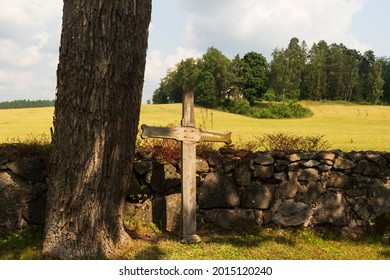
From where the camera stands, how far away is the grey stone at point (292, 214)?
6.59m

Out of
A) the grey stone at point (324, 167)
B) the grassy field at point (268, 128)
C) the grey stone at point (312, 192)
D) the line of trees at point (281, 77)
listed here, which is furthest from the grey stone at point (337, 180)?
the line of trees at point (281, 77)

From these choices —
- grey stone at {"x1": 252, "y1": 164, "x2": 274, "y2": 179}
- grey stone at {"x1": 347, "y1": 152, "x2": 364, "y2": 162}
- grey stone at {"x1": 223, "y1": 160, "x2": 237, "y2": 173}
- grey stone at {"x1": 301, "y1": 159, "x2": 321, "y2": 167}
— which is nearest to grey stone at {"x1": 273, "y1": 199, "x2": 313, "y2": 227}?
grey stone at {"x1": 252, "y1": 164, "x2": 274, "y2": 179}

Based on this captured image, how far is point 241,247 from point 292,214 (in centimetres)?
138

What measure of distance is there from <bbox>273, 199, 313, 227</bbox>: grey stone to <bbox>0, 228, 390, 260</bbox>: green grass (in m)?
0.17

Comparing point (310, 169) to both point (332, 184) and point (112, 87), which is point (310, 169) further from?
point (112, 87)

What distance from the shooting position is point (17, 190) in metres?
5.85

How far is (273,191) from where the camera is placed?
22.0ft

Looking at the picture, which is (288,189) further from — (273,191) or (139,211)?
(139,211)

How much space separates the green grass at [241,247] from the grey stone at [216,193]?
0.51 meters

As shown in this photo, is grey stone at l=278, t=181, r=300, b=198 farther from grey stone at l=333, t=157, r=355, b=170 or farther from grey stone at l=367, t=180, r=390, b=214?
grey stone at l=367, t=180, r=390, b=214

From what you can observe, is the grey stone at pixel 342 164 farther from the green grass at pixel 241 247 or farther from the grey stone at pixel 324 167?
the green grass at pixel 241 247

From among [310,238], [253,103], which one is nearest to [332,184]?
[310,238]

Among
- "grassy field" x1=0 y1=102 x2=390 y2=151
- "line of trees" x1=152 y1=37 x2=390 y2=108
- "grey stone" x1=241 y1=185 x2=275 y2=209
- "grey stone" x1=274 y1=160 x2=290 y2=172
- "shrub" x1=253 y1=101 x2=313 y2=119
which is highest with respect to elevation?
"line of trees" x1=152 y1=37 x2=390 y2=108

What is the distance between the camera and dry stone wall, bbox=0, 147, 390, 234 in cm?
648
